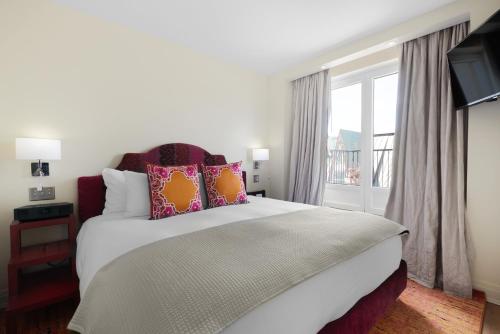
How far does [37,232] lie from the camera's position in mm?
2000

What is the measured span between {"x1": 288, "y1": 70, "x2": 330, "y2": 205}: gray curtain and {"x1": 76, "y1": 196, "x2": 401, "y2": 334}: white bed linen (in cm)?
134

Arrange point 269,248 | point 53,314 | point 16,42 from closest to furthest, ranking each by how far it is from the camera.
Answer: point 269,248, point 53,314, point 16,42

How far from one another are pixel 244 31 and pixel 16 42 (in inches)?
78.0

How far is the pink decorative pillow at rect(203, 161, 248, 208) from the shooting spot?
7.68 ft

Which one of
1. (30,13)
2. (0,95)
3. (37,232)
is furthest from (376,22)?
(37,232)

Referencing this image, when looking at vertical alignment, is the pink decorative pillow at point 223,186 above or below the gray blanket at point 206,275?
above

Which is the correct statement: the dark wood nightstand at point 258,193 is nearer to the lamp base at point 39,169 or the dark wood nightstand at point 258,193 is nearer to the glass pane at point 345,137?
the glass pane at point 345,137

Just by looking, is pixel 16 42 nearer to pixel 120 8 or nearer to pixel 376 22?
pixel 120 8

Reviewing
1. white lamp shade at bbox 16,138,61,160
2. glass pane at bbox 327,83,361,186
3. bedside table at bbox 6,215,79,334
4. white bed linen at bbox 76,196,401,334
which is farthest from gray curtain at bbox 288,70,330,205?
white lamp shade at bbox 16,138,61,160

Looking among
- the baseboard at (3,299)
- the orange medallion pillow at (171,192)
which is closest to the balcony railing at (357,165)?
the orange medallion pillow at (171,192)

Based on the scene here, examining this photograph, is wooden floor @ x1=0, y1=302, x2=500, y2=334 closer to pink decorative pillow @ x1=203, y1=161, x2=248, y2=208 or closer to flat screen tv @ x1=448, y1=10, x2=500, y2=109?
pink decorative pillow @ x1=203, y1=161, x2=248, y2=208

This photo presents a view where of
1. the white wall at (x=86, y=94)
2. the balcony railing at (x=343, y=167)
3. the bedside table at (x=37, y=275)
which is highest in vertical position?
the white wall at (x=86, y=94)

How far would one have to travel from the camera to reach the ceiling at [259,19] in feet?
6.81

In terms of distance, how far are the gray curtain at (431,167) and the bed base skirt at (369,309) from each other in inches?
28.9
